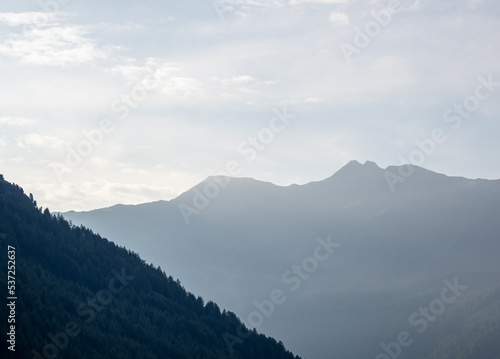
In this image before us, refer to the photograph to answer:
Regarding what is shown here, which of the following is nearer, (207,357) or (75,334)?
(75,334)

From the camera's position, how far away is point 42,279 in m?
183

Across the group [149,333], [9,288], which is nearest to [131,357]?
[149,333]

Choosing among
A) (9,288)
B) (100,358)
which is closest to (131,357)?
(100,358)

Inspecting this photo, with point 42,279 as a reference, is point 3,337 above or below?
below

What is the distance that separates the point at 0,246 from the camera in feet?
615

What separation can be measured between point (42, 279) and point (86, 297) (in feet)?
57.5

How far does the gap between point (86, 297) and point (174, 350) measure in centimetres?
3733

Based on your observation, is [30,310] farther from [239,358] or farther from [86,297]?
[239,358]

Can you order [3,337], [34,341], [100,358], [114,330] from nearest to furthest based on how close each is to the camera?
[3,337], [34,341], [100,358], [114,330]

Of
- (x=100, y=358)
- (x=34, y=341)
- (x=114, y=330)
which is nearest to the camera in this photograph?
(x=34, y=341)

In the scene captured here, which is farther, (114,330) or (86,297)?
(86,297)

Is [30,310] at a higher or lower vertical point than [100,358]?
higher

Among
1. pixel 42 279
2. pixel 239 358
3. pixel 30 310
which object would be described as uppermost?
pixel 42 279

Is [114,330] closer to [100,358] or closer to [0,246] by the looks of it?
[100,358]
